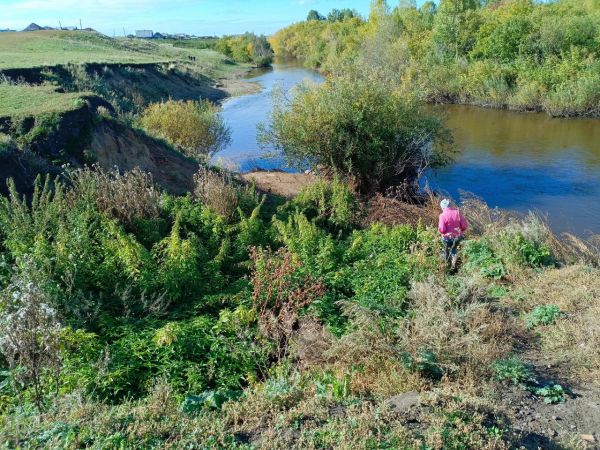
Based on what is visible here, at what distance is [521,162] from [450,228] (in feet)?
51.6

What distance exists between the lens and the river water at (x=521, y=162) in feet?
59.2

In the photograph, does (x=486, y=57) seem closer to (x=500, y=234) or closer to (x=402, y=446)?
(x=500, y=234)

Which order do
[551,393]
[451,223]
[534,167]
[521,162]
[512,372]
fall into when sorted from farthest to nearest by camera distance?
[521,162] → [534,167] → [451,223] → [512,372] → [551,393]

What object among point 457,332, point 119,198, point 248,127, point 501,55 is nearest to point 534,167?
point 248,127

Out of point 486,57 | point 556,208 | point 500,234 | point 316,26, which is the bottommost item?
point 556,208

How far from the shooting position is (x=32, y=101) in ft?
48.1

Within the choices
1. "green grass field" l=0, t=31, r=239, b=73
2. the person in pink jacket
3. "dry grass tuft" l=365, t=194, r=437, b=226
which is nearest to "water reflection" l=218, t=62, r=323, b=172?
"dry grass tuft" l=365, t=194, r=437, b=226

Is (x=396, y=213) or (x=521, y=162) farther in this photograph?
(x=521, y=162)

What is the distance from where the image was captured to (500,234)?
977 cm

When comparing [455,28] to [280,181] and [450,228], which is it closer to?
[280,181]

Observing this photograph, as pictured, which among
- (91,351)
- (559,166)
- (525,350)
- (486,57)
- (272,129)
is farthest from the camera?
(486,57)

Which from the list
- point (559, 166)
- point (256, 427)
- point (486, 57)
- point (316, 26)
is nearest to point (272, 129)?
point (559, 166)

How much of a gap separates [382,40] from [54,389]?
157ft

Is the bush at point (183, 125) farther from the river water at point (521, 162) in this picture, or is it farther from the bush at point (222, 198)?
the bush at point (222, 198)
